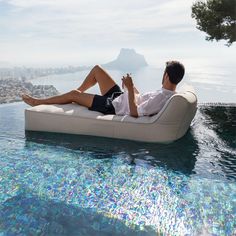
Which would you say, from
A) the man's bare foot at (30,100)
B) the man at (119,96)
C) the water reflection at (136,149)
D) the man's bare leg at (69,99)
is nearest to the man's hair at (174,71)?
the man at (119,96)

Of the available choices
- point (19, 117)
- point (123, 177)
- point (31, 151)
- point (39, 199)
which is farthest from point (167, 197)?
point (19, 117)

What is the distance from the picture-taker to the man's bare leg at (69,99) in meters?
5.25

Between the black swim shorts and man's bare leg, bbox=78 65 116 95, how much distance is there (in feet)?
0.34

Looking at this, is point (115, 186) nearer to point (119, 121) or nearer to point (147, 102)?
point (119, 121)

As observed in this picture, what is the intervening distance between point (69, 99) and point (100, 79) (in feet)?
2.23

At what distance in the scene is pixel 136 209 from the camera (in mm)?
2633

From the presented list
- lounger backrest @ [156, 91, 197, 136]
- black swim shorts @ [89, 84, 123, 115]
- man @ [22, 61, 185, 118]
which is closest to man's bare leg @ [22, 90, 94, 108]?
man @ [22, 61, 185, 118]

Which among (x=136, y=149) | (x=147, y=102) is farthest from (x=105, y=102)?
(x=136, y=149)

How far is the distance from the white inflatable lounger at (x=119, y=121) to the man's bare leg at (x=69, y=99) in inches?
4.8

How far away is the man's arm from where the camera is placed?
4395 millimetres

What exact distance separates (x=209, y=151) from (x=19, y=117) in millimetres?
4299

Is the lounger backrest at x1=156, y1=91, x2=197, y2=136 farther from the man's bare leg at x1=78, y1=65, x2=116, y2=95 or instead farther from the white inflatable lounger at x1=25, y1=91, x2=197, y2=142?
the man's bare leg at x1=78, y1=65, x2=116, y2=95

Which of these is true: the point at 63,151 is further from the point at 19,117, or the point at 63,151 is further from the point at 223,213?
the point at 19,117

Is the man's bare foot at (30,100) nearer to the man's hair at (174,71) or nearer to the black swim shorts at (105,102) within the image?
the black swim shorts at (105,102)
